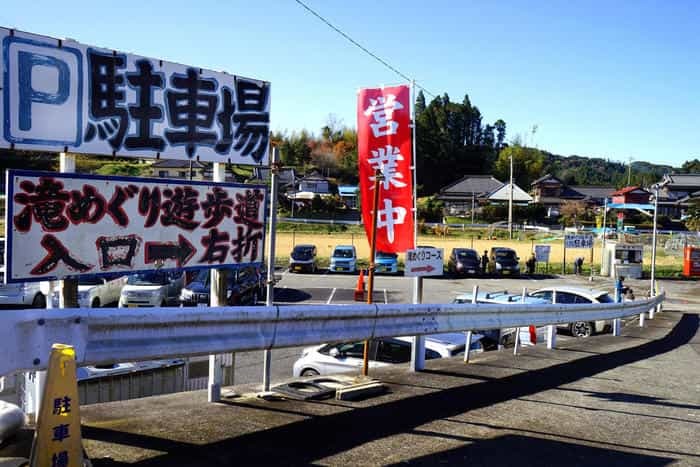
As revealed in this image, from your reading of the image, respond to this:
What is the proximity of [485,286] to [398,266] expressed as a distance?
20.1 feet

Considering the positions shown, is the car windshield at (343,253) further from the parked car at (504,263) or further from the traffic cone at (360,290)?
the traffic cone at (360,290)

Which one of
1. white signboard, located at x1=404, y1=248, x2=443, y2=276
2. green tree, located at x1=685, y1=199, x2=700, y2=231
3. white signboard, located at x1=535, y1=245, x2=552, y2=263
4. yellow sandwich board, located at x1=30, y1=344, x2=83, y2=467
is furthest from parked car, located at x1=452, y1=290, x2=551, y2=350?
green tree, located at x1=685, y1=199, x2=700, y2=231

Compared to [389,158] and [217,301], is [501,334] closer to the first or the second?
[389,158]

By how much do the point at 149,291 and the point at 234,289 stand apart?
8.65ft

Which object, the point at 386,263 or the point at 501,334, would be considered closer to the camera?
the point at 501,334

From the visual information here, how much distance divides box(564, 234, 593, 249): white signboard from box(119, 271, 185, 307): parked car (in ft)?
69.4

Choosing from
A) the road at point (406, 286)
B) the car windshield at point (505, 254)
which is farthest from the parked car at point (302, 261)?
the car windshield at point (505, 254)

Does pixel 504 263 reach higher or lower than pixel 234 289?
higher

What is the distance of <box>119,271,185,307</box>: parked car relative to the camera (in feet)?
65.3

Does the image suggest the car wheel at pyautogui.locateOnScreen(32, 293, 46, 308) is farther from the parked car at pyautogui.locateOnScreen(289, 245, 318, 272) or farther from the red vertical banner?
the parked car at pyautogui.locateOnScreen(289, 245, 318, 272)

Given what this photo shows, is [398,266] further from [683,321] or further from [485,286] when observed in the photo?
[683,321]

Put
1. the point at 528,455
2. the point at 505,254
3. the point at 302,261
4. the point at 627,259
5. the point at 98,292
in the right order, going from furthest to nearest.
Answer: the point at 627,259 → the point at 505,254 → the point at 302,261 → the point at 98,292 → the point at 528,455

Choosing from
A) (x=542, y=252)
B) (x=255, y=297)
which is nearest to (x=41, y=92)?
(x=255, y=297)

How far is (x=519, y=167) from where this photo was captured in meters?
114
